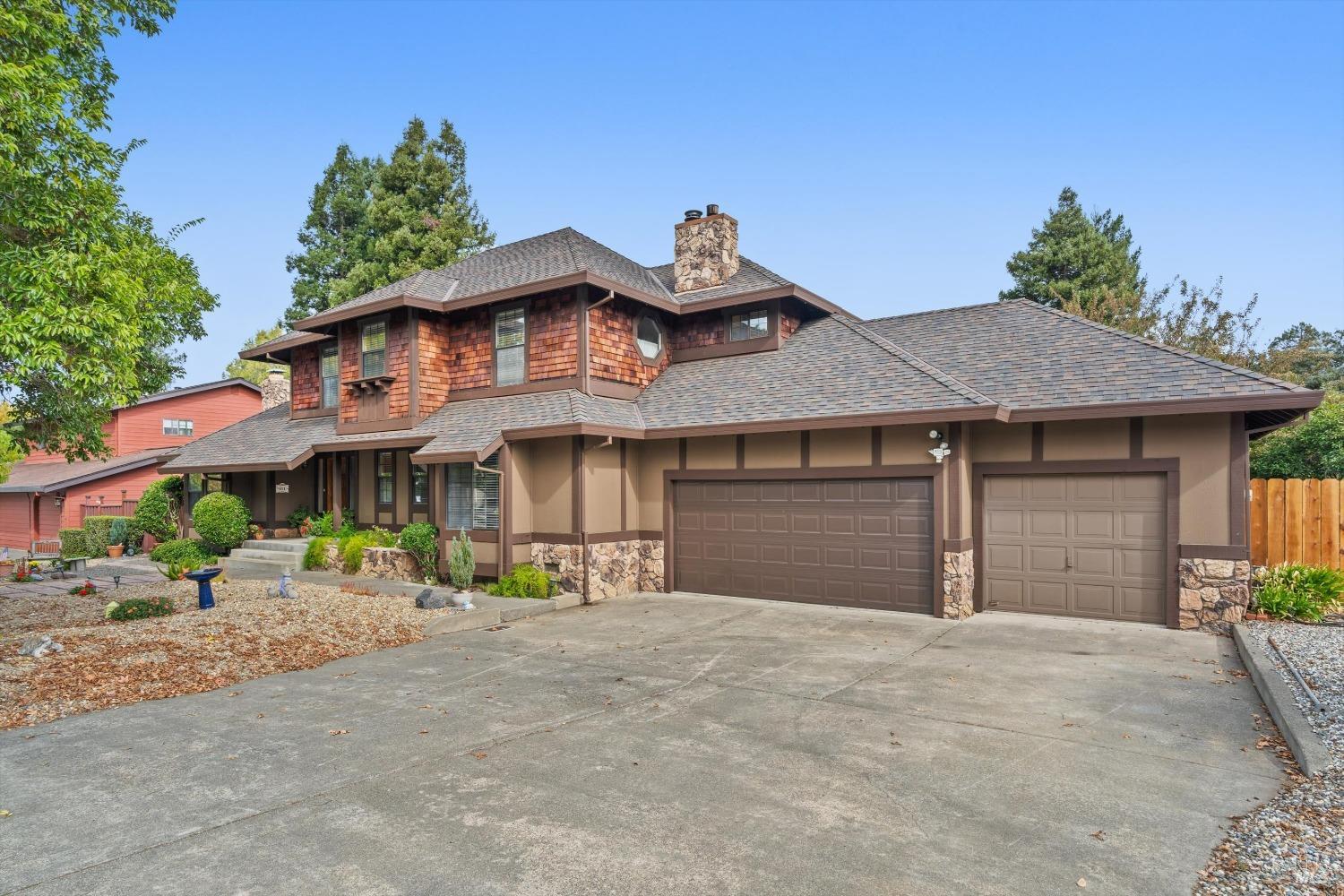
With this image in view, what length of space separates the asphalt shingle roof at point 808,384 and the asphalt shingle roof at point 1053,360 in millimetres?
719

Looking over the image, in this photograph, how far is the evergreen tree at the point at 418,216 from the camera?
95.2 ft

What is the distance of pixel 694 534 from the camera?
12438 mm

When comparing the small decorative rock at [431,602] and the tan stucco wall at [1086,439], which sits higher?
the tan stucco wall at [1086,439]

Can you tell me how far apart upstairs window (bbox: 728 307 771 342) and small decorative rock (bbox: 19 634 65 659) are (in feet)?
37.4

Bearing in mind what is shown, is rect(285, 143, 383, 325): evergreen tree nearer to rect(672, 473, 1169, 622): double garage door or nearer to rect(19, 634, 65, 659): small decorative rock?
rect(19, 634, 65, 659): small decorative rock

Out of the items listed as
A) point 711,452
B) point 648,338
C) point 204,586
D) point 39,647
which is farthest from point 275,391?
point 711,452

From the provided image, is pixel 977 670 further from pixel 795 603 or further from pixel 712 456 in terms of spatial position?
pixel 712 456

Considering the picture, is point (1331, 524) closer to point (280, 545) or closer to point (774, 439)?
point (774, 439)

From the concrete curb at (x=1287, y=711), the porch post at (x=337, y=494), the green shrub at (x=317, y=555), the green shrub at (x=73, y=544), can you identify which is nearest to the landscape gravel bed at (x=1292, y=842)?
the concrete curb at (x=1287, y=711)

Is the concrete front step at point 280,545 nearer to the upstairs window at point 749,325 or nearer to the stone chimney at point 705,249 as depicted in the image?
the stone chimney at point 705,249

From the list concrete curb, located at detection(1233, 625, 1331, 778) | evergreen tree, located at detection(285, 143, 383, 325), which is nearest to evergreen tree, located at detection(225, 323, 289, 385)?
evergreen tree, located at detection(285, 143, 383, 325)

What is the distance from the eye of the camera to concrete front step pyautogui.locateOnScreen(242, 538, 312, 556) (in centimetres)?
1534

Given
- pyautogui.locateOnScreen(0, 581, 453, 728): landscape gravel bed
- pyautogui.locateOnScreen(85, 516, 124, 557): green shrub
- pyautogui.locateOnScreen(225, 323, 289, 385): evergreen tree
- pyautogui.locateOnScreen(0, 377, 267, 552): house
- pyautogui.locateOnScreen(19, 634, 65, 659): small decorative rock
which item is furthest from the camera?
pyautogui.locateOnScreen(225, 323, 289, 385): evergreen tree

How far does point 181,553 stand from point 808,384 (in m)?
14.9
